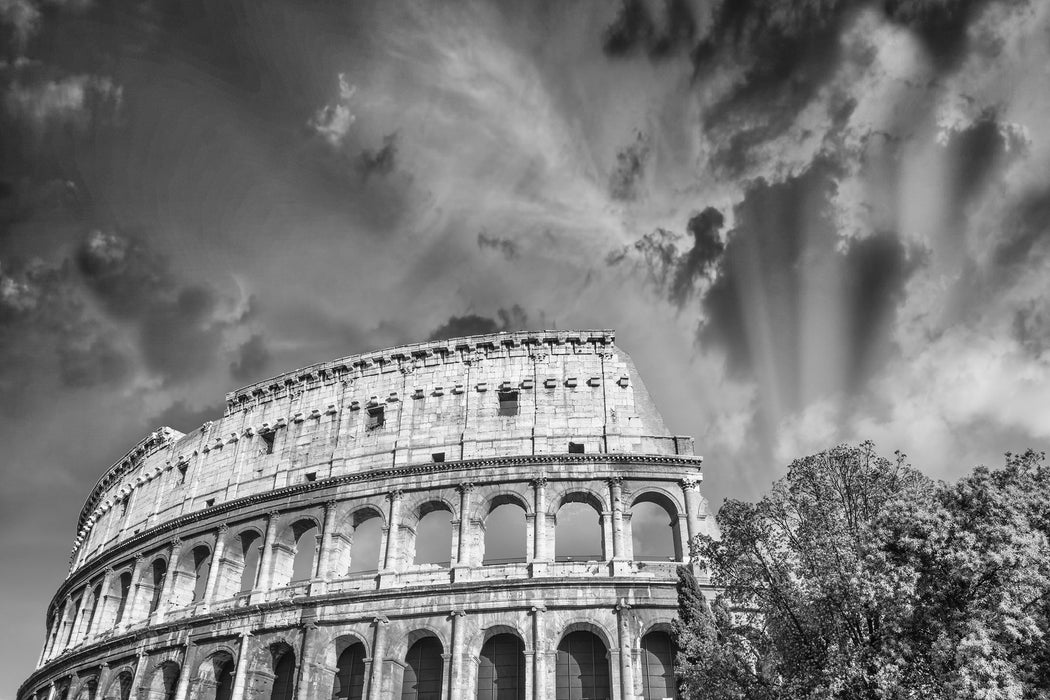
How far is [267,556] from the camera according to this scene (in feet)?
103

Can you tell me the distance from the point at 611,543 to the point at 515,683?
6190mm

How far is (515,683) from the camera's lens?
26.4m

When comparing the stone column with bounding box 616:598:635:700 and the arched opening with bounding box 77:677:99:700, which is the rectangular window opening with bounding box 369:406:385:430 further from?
the arched opening with bounding box 77:677:99:700

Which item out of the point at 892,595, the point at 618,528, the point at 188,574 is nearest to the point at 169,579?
the point at 188,574

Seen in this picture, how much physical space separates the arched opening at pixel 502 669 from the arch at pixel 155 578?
18.4 meters

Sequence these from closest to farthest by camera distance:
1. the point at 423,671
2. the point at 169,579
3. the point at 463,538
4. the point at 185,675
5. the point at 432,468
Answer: the point at 423,671 → the point at 463,538 → the point at 185,675 → the point at 432,468 → the point at 169,579

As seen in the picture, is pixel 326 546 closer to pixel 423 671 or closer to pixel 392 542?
pixel 392 542

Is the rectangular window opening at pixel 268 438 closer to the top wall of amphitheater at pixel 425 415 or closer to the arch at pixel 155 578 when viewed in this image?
the top wall of amphitheater at pixel 425 415

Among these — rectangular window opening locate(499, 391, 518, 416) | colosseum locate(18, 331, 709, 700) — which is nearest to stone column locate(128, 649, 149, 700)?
colosseum locate(18, 331, 709, 700)

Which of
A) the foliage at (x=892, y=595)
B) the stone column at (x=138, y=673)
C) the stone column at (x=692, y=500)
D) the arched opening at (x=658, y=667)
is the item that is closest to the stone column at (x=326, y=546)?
the stone column at (x=138, y=673)

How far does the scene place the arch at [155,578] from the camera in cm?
3603

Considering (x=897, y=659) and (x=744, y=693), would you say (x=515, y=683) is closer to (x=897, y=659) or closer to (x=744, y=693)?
(x=744, y=693)

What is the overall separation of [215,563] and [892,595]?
93.9 ft

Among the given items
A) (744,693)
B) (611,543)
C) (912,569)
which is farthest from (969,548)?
(611,543)
